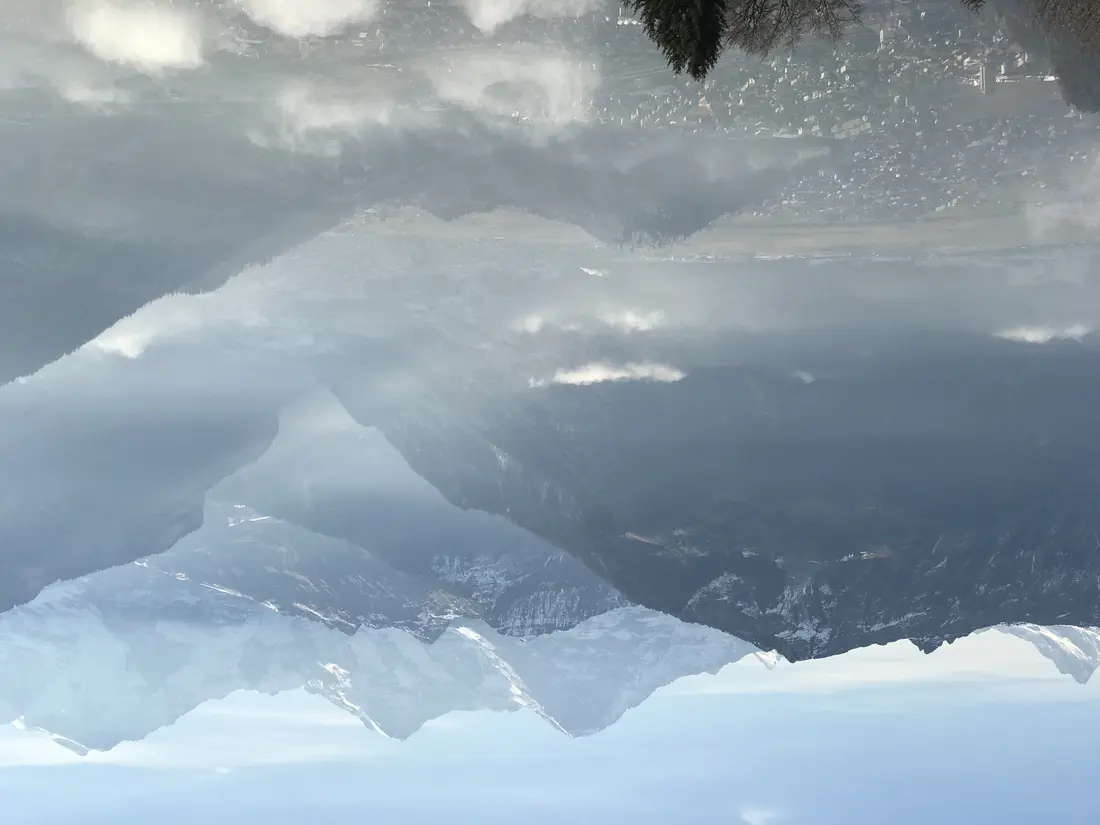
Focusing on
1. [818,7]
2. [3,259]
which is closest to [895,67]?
[818,7]

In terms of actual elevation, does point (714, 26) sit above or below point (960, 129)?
below

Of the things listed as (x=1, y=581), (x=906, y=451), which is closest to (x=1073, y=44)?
(x=906, y=451)

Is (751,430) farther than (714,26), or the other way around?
(751,430)

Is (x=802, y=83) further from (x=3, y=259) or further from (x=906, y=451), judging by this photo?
(x=906, y=451)

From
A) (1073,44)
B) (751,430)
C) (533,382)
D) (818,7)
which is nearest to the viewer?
(818,7)

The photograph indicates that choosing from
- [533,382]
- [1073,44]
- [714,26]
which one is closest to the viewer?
[714,26]

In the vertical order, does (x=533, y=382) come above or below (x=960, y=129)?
above

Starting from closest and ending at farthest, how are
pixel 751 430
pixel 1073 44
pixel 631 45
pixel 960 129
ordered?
pixel 1073 44, pixel 631 45, pixel 960 129, pixel 751 430

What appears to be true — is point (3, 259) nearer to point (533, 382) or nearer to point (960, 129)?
point (960, 129)

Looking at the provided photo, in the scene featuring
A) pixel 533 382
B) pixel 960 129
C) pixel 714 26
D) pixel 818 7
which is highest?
pixel 533 382
